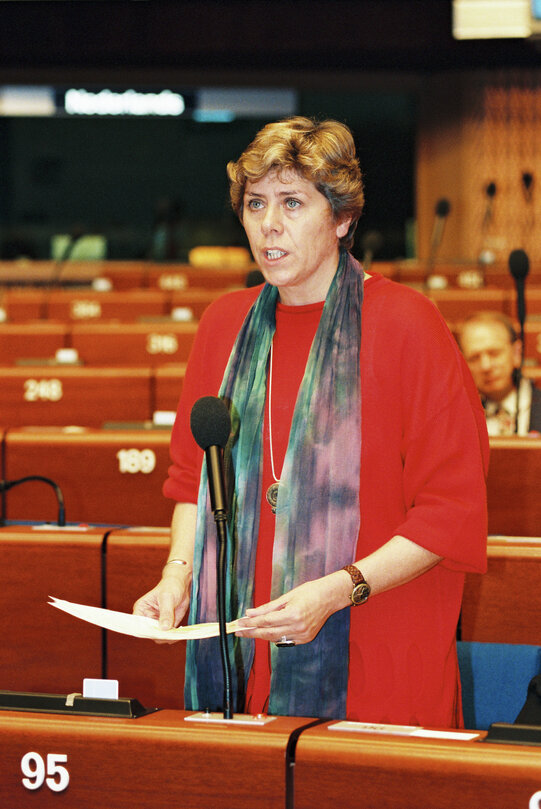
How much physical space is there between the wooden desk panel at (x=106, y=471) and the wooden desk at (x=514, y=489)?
31.3 inches

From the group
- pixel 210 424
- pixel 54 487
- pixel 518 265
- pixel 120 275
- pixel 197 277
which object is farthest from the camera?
pixel 120 275

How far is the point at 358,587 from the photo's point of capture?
1.38m

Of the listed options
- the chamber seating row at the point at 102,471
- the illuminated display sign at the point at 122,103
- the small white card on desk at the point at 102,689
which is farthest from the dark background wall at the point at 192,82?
the small white card on desk at the point at 102,689

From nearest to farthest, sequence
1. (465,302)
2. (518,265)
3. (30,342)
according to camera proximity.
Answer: (518,265) < (30,342) < (465,302)

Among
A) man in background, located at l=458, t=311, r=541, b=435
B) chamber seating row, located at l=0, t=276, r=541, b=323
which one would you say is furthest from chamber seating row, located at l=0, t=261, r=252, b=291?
man in background, located at l=458, t=311, r=541, b=435

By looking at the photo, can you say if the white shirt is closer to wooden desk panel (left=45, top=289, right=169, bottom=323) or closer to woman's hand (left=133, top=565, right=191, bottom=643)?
woman's hand (left=133, top=565, right=191, bottom=643)

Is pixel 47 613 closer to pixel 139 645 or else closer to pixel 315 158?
pixel 139 645

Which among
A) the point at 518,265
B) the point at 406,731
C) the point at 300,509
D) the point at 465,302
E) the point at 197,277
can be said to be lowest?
the point at 406,731

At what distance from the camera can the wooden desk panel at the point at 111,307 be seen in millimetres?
5914

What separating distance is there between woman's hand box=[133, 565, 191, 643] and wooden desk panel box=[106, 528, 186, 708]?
62 cm

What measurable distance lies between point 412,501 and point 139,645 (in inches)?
35.8

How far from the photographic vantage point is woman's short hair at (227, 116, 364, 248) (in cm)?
149

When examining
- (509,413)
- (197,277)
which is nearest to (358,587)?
(509,413)

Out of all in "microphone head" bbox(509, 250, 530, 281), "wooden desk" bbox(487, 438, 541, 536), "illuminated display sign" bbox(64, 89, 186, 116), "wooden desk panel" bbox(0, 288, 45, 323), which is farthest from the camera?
"illuminated display sign" bbox(64, 89, 186, 116)
